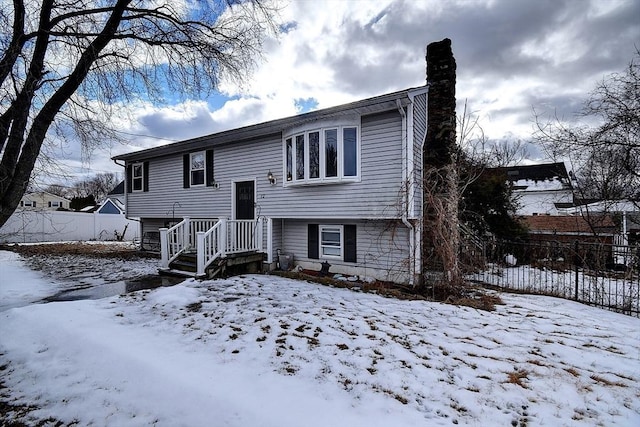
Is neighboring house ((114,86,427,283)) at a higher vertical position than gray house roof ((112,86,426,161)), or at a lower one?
lower

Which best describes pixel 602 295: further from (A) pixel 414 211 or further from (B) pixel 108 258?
(B) pixel 108 258

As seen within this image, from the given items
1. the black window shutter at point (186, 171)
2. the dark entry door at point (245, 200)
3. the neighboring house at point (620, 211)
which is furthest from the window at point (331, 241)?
the neighboring house at point (620, 211)

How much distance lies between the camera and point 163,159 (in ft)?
42.7

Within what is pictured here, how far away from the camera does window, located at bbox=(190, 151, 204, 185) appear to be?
11.8 meters

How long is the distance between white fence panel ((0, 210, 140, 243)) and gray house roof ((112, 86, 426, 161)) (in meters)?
9.51

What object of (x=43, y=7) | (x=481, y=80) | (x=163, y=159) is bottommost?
(x=163, y=159)

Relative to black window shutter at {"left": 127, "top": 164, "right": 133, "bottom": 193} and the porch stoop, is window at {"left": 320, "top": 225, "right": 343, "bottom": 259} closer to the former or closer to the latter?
the porch stoop

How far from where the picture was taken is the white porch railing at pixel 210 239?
8.05 m

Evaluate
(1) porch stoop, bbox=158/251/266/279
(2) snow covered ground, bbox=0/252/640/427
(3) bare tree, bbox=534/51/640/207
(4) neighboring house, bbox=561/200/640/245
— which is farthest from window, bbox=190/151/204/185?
(4) neighboring house, bbox=561/200/640/245

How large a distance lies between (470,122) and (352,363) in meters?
7.10

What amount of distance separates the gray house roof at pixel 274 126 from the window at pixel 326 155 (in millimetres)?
422

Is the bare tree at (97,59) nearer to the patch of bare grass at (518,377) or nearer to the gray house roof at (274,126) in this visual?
the gray house roof at (274,126)

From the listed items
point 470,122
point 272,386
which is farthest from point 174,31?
point 470,122

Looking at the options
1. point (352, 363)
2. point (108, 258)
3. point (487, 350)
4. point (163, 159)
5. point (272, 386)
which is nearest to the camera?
point (272, 386)
